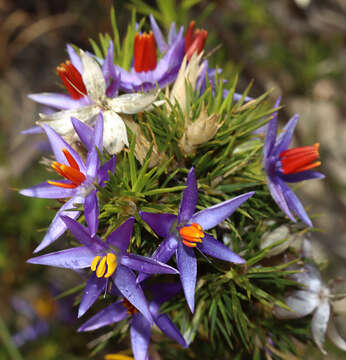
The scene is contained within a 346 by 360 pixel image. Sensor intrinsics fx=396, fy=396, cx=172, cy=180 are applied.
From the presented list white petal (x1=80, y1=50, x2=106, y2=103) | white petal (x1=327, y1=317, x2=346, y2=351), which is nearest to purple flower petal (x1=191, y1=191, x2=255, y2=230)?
white petal (x1=80, y1=50, x2=106, y2=103)

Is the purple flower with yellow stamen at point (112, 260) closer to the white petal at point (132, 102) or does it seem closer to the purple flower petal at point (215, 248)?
the purple flower petal at point (215, 248)

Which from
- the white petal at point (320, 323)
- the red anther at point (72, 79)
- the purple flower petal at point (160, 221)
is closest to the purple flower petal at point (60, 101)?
the red anther at point (72, 79)

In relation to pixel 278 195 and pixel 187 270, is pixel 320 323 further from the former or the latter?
pixel 187 270

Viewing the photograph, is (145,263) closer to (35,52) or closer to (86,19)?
(86,19)

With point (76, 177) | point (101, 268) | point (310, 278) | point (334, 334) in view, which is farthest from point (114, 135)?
point (334, 334)

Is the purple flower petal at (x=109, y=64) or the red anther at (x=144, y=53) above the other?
the red anther at (x=144, y=53)

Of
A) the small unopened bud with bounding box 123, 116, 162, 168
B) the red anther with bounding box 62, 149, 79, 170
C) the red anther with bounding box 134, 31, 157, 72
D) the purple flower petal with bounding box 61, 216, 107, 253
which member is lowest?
the purple flower petal with bounding box 61, 216, 107, 253

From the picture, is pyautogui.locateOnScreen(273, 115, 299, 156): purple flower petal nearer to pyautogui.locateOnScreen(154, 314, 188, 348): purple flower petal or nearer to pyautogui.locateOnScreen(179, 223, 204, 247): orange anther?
pyautogui.locateOnScreen(179, 223, 204, 247): orange anther
